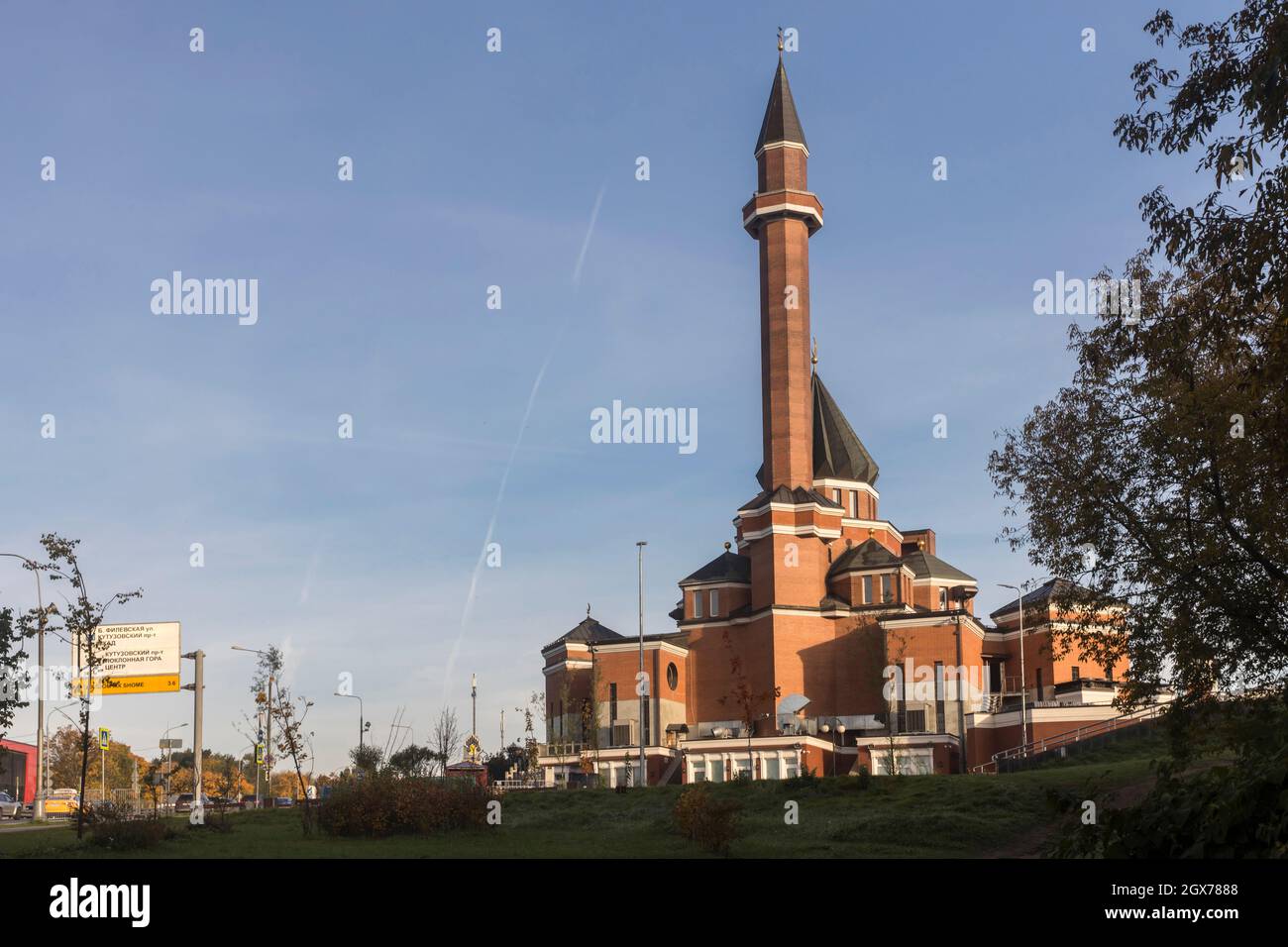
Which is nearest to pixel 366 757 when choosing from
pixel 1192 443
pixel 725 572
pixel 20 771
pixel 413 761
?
pixel 413 761

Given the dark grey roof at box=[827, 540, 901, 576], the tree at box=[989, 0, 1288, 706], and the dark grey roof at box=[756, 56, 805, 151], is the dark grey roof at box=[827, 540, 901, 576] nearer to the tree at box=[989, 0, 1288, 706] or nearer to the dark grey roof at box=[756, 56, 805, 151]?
the dark grey roof at box=[756, 56, 805, 151]

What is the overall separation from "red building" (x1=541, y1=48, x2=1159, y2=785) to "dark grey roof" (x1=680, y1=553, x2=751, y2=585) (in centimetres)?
13

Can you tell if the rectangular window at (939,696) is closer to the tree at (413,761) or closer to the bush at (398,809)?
the tree at (413,761)

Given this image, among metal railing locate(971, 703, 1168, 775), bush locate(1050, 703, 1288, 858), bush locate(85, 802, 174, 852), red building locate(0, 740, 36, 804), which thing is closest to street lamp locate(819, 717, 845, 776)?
metal railing locate(971, 703, 1168, 775)

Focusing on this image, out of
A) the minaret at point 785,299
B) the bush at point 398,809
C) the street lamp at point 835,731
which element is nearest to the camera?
the bush at point 398,809

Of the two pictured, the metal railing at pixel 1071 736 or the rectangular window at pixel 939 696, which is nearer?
the metal railing at pixel 1071 736

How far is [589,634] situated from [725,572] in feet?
31.4

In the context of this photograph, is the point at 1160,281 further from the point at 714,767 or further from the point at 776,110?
the point at 776,110

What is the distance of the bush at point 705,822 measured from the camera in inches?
1129

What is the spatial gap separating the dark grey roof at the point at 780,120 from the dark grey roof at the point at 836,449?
18.3m

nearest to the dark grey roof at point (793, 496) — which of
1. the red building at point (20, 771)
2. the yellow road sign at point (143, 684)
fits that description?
the yellow road sign at point (143, 684)

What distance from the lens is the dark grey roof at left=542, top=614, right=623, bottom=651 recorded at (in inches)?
3071

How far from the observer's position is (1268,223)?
1750 cm

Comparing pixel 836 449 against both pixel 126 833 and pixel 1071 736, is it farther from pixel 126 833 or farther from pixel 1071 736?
pixel 126 833
